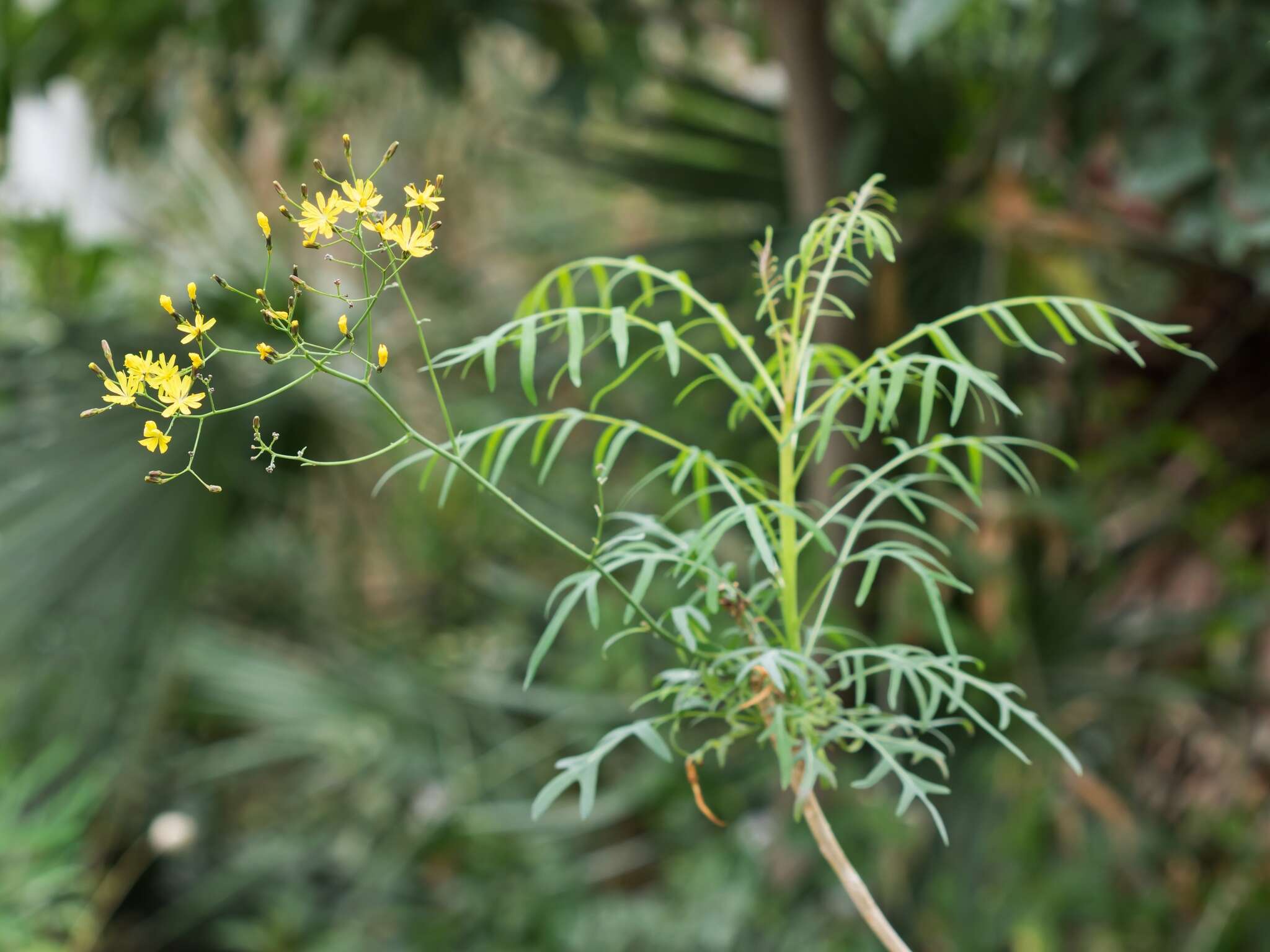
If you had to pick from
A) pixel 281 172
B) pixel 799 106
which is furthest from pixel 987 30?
pixel 281 172

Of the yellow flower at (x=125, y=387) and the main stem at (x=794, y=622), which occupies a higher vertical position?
the yellow flower at (x=125, y=387)

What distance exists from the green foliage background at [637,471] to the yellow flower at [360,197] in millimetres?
576

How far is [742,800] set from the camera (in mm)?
1149

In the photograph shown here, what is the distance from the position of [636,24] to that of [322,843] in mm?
1177

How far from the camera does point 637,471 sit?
3.99 feet

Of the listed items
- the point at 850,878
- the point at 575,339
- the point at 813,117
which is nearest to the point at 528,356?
the point at 575,339

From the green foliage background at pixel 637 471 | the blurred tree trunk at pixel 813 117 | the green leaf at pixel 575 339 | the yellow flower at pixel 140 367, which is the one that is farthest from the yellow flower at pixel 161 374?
the blurred tree trunk at pixel 813 117

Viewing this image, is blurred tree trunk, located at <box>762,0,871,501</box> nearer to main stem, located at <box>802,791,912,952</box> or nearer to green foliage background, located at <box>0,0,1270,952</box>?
green foliage background, located at <box>0,0,1270,952</box>

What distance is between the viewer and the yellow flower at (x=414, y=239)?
27cm

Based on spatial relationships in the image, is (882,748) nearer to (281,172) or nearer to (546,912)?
(546,912)

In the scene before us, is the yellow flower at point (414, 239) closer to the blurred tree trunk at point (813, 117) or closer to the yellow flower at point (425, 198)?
the yellow flower at point (425, 198)

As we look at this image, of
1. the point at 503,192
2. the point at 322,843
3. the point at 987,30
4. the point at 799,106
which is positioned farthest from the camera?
the point at 503,192

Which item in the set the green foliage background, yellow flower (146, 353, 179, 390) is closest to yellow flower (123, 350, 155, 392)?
yellow flower (146, 353, 179, 390)

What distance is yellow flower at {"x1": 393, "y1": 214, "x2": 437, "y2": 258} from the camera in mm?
275
